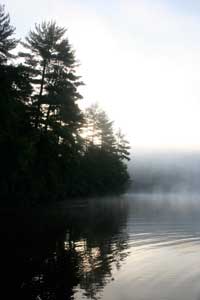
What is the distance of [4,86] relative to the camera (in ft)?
117

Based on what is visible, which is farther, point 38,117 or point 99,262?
point 38,117

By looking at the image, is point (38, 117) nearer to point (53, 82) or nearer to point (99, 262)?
point (53, 82)

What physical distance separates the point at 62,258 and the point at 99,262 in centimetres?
153

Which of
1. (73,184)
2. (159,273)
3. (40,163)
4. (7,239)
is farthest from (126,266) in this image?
(73,184)

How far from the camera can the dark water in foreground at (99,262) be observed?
12.2 metres

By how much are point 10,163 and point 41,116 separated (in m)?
9.48

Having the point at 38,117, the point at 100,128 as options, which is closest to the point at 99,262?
the point at 38,117

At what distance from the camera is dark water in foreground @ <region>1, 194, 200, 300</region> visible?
40.1 ft

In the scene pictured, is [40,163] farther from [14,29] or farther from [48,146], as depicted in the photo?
[14,29]

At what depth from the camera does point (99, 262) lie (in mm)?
16281

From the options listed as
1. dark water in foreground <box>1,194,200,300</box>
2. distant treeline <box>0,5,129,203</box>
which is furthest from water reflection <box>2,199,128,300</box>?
distant treeline <box>0,5,129,203</box>

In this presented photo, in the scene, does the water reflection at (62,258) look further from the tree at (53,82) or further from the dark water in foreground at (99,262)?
the tree at (53,82)

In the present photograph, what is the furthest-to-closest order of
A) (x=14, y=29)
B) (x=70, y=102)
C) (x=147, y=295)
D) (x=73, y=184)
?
(x=73, y=184)
(x=70, y=102)
(x=14, y=29)
(x=147, y=295)

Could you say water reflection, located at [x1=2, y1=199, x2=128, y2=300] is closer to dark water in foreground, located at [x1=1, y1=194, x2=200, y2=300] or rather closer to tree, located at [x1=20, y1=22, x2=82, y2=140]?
dark water in foreground, located at [x1=1, y1=194, x2=200, y2=300]
